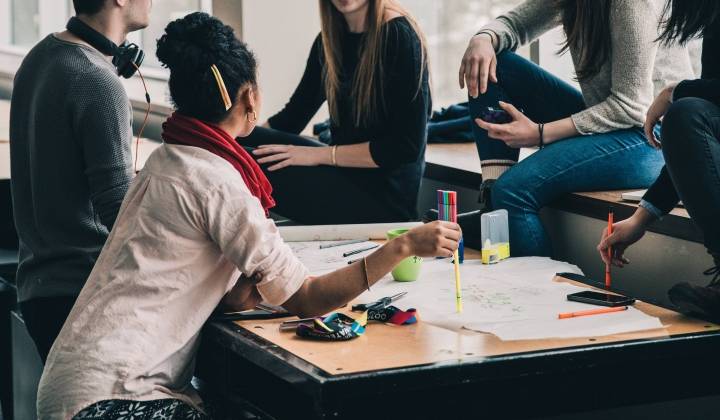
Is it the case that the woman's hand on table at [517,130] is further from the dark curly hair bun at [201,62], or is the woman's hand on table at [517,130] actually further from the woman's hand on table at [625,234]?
the dark curly hair bun at [201,62]

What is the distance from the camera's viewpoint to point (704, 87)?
1808 mm

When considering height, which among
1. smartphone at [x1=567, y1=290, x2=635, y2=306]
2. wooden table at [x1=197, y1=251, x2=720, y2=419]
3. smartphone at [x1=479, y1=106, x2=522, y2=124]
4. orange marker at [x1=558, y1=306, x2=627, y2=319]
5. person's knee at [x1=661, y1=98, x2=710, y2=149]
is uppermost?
person's knee at [x1=661, y1=98, x2=710, y2=149]

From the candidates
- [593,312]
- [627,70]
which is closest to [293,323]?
[593,312]

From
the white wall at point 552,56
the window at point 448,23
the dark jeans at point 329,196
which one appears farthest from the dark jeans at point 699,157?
the window at point 448,23

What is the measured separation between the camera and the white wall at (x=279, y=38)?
4.09 m

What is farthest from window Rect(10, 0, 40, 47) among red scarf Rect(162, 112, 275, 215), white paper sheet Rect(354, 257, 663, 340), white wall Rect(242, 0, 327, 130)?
red scarf Rect(162, 112, 275, 215)

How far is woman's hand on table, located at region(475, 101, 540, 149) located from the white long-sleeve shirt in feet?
3.03

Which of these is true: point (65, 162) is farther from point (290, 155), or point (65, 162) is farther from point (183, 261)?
point (290, 155)

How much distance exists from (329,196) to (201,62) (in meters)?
1.23

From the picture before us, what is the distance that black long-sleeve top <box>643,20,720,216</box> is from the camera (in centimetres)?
180

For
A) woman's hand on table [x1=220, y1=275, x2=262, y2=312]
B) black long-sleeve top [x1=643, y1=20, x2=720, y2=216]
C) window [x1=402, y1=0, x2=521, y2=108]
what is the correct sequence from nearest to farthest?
woman's hand on table [x1=220, y1=275, x2=262, y2=312], black long-sleeve top [x1=643, y1=20, x2=720, y2=216], window [x1=402, y1=0, x2=521, y2=108]

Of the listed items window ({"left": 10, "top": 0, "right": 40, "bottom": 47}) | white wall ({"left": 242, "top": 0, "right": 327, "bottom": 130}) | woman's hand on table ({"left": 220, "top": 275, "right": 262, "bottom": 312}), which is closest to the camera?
woman's hand on table ({"left": 220, "top": 275, "right": 262, "bottom": 312})

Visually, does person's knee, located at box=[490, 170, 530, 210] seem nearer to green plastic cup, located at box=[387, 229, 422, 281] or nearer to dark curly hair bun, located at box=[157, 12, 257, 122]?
green plastic cup, located at box=[387, 229, 422, 281]

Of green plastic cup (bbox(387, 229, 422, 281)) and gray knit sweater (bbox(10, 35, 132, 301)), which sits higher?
gray knit sweater (bbox(10, 35, 132, 301))
